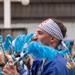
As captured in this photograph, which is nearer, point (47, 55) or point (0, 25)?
point (47, 55)

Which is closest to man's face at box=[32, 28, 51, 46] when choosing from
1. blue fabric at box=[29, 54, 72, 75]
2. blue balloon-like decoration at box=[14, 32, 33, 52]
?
blue fabric at box=[29, 54, 72, 75]

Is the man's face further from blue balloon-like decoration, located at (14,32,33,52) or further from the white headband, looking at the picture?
blue balloon-like decoration, located at (14,32,33,52)

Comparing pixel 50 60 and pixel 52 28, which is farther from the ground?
pixel 52 28

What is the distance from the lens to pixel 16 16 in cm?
935

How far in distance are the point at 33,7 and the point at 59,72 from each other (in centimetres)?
814

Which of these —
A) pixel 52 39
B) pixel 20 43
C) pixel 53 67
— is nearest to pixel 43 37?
pixel 52 39

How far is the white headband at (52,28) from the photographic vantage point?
159 centimetres

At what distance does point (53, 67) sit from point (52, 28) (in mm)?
268

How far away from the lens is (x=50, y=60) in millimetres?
1444

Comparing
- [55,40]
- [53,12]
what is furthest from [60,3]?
[55,40]

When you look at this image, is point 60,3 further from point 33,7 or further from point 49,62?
point 49,62

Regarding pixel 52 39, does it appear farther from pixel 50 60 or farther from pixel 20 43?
pixel 20 43

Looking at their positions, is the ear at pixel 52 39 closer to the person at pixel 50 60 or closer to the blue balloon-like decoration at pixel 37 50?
the person at pixel 50 60

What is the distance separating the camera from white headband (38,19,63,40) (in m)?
1.59
